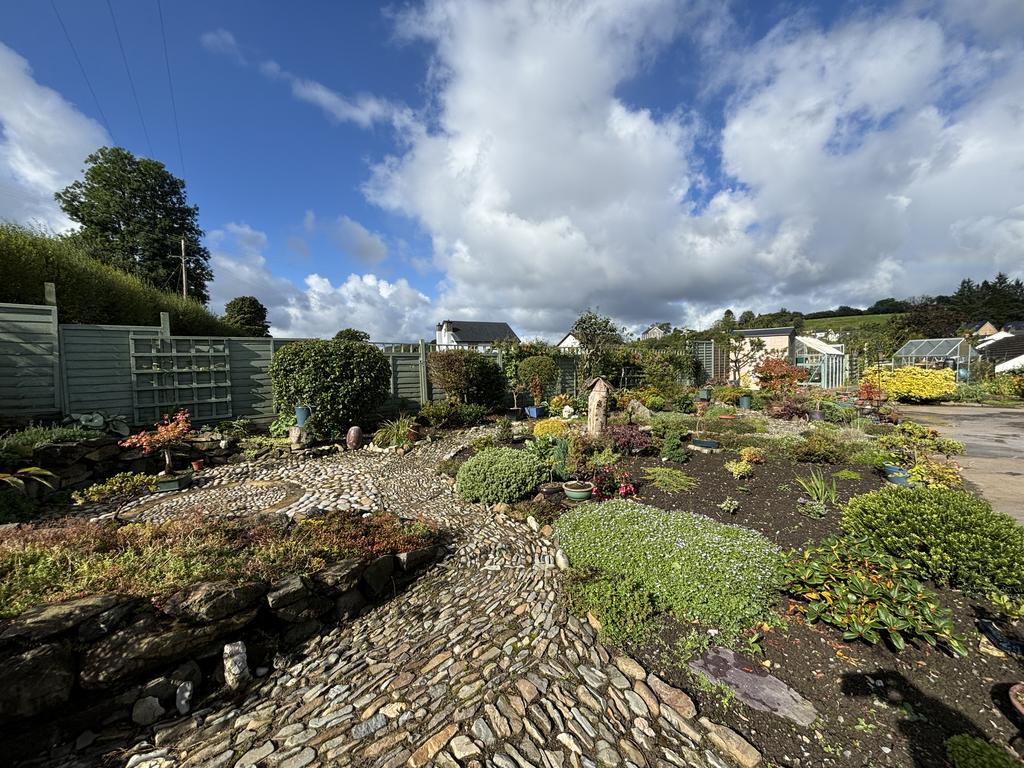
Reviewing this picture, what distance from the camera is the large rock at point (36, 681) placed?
81.1 inches

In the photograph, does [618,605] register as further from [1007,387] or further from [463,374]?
[1007,387]

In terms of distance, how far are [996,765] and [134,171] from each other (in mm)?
34072

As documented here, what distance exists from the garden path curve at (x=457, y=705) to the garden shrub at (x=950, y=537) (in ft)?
7.73

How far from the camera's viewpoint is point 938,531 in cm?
302

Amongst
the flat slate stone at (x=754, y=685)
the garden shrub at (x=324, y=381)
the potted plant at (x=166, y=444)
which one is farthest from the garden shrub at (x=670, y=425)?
the potted plant at (x=166, y=444)

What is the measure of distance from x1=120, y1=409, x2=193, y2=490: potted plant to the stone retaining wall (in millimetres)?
4487

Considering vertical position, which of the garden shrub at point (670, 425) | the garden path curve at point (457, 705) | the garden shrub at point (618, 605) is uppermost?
the garden shrub at point (670, 425)

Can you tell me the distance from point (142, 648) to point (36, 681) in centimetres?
43

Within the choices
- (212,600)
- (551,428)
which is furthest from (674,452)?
(212,600)

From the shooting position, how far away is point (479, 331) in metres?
50.7

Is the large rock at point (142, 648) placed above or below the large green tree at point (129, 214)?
below

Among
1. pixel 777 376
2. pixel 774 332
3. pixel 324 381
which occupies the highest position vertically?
pixel 774 332

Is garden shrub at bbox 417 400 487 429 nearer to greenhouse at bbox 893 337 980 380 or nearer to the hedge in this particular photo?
the hedge

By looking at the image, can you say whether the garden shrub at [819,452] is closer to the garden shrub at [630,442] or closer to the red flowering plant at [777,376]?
the garden shrub at [630,442]
